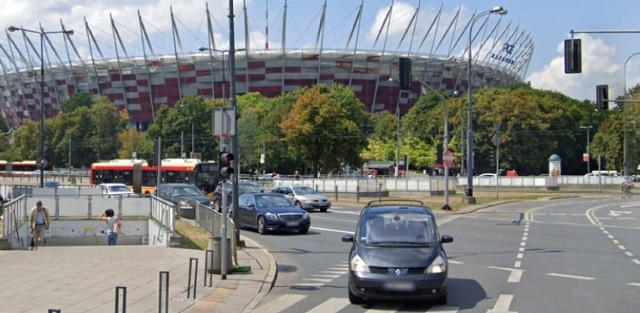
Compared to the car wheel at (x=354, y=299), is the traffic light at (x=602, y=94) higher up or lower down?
higher up

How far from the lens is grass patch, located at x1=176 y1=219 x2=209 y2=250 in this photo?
2396 centimetres

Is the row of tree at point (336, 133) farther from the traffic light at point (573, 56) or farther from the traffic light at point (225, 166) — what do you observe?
the traffic light at point (225, 166)

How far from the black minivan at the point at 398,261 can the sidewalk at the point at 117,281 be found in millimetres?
2011

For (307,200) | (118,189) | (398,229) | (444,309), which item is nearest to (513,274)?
(398,229)

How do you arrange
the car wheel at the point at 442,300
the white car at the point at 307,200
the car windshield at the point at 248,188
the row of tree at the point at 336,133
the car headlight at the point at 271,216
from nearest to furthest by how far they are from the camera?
the car wheel at the point at 442,300 < the car headlight at the point at 271,216 < the car windshield at the point at 248,188 < the white car at the point at 307,200 < the row of tree at the point at 336,133

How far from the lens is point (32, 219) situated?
2512 centimetres

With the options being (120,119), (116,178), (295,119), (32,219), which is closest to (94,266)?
(32,219)

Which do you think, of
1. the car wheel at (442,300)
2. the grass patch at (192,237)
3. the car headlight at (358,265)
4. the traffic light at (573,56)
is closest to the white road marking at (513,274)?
the car wheel at (442,300)

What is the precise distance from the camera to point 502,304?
43.1ft

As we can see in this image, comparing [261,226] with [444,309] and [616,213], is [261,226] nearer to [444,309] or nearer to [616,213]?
[444,309]

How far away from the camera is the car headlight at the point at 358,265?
12.8 m

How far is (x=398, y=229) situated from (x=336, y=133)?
6694 cm

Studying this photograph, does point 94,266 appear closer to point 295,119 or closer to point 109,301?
point 109,301

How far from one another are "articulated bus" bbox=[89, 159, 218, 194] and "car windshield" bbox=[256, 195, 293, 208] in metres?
25.1
